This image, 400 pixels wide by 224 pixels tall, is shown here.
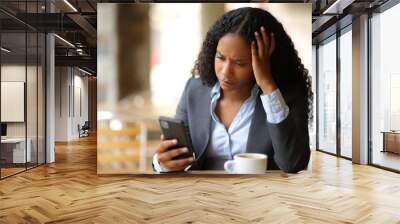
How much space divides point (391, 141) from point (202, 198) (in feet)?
12.6

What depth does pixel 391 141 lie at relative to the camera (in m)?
6.79

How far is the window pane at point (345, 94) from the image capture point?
8195 mm

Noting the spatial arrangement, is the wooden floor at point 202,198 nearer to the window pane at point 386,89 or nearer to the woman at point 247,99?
the woman at point 247,99

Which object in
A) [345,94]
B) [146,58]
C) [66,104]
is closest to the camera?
[146,58]

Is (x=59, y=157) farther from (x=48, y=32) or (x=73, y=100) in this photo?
(x=73, y=100)

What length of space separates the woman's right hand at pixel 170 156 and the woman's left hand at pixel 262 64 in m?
1.13

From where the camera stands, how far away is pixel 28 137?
7012mm

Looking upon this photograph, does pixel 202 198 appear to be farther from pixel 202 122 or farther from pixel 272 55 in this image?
pixel 272 55

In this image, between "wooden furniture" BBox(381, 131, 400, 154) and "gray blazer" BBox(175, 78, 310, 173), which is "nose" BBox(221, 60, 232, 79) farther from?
"wooden furniture" BBox(381, 131, 400, 154)

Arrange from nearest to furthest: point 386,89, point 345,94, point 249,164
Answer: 1. point 249,164
2. point 386,89
3. point 345,94

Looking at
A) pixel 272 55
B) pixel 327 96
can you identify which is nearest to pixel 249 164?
pixel 272 55

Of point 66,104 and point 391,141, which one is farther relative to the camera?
point 66,104

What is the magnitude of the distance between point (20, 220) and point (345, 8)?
18.5ft

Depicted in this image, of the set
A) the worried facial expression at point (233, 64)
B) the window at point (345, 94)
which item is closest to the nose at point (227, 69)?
the worried facial expression at point (233, 64)
